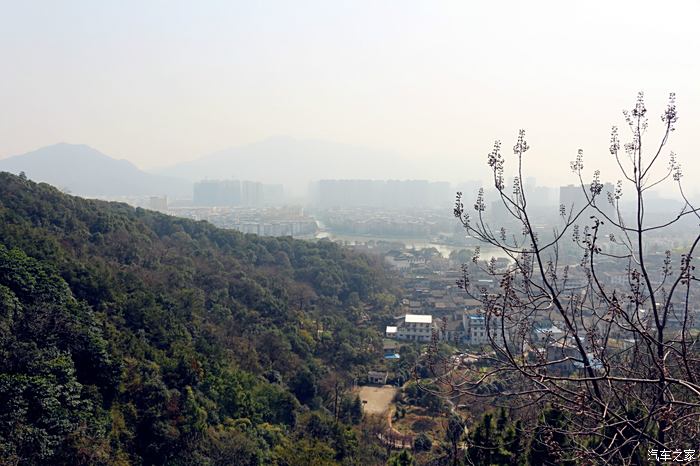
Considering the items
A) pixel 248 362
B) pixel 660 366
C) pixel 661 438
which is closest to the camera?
pixel 660 366

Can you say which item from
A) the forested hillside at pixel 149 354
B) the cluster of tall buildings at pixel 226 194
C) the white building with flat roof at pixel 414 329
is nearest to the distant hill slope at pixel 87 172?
the cluster of tall buildings at pixel 226 194

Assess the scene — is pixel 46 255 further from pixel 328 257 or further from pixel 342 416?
pixel 328 257

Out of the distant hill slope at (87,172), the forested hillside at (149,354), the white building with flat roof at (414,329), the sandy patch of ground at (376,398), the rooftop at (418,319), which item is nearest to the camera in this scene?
the forested hillside at (149,354)

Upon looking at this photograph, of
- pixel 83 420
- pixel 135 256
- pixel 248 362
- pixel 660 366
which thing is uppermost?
pixel 660 366

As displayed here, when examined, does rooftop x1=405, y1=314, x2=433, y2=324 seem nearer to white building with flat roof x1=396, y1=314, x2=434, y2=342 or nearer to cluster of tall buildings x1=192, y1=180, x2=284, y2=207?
white building with flat roof x1=396, y1=314, x2=434, y2=342

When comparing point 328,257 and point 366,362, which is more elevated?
point 328,257

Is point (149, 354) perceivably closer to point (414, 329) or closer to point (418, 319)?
point (414, 329)

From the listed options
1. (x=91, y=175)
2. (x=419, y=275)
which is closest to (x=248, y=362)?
(x=419, y=275)

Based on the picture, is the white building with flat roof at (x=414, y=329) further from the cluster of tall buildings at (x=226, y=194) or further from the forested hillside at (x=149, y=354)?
the cluster of tall buildings at (x=226, y=194)
